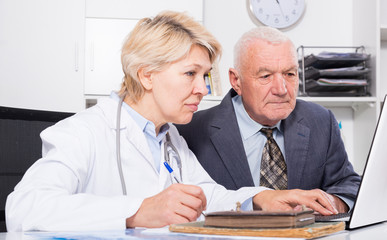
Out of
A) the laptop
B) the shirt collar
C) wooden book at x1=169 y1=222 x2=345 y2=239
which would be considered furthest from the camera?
the shirt collar

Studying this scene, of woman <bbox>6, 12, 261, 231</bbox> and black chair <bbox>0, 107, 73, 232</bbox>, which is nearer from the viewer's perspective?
Answer: woman <bbox>6, 12, 261, 231</bbox>

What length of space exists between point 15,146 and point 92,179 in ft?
1.30

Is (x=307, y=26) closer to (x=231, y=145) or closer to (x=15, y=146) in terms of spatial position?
(x=231, y=145)

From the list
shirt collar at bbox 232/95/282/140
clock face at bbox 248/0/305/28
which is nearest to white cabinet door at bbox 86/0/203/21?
clock face at bbox 248/0/305/28

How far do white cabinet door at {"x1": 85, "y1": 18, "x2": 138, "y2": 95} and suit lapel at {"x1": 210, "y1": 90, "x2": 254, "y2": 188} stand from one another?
928 mm

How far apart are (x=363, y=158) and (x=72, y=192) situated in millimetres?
2271

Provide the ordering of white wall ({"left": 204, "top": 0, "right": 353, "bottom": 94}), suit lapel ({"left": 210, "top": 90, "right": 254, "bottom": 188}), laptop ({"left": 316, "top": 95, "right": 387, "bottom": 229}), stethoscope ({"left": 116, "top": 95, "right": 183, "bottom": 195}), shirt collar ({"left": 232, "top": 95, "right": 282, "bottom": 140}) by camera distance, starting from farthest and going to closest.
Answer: white wall ({"left": 204, "top": 0, "right": 353, "bottom": 94})
shirt collar ({"left": 232, "top": 95, "right": 282, "bottom": 140})
suit lapel ({"left": 210, "top": 90, "right": 254, "bottom": 188})
stethoscope ({"left": 116, "top": 95, "right": 183, "bottom": 195})
laptop ({"left": 316, "top": 95, "right": 387, "bottom": 229})

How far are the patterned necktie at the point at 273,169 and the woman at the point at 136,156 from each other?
1.08 ft

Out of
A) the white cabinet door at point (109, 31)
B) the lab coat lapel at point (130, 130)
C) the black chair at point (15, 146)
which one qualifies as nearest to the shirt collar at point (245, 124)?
the lab coat lapel at point (130, 130)

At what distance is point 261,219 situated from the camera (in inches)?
36.3

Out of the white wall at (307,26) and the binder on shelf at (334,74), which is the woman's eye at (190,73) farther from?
the white wall at (307,26)

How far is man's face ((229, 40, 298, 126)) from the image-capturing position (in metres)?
1.96

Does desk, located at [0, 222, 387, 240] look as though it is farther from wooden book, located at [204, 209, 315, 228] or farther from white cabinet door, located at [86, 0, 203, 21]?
white cabinet door, located at [86, 0, 203, 21]

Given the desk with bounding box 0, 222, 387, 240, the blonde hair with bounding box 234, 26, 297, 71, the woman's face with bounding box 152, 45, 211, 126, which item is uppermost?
the blonde hair with bounding box 234, 26, 297, 71
